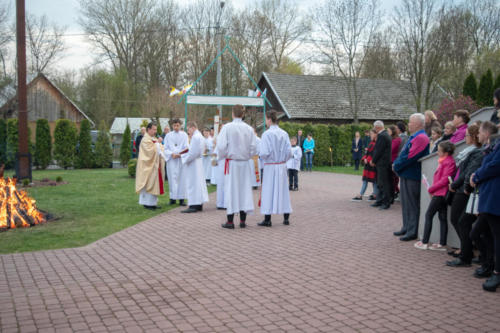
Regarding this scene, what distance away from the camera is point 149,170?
11.0 meters

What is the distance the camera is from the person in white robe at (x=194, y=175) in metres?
10.6

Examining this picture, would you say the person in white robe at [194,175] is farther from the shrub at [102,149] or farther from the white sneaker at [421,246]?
the shrub at [102,149]

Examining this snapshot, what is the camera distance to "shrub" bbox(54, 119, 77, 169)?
26.3 meters

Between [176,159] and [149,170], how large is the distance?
32.5 inches

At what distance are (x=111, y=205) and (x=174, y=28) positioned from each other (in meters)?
30.0

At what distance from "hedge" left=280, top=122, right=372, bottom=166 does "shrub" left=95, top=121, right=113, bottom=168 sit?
12.1 meters

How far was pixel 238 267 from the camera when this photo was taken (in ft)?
19.4

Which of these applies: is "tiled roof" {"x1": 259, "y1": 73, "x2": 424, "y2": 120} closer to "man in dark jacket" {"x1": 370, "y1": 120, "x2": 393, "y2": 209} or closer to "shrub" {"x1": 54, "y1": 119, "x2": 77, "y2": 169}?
"shrub" {"x1": 54, "y1": 119, "x2": 77, "y2": 169}

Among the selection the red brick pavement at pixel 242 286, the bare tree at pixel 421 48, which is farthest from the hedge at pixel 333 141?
the red brick pavement at pixel 242 286

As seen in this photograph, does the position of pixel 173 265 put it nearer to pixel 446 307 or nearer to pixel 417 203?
pixel 446 307

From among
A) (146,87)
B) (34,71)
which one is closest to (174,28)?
(146,87)

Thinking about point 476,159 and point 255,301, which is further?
point 476,159

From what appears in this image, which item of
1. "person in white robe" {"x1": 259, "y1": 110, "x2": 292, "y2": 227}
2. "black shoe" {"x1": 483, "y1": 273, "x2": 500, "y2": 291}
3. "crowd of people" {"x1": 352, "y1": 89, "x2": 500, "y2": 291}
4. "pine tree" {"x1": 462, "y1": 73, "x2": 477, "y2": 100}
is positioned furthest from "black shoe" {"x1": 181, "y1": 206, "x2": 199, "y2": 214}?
"pine tree" {"x1": 462, "y1": 73, "x2": 477, "y2": 100}

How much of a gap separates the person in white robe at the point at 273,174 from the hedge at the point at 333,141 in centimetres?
2041
